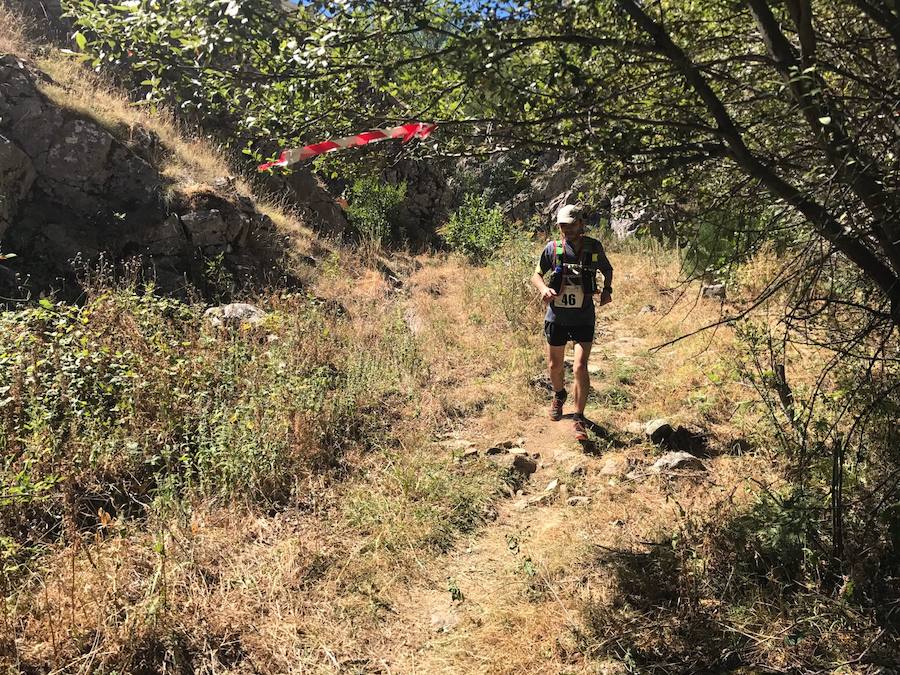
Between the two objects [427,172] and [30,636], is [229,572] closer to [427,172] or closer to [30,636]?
[30,636]

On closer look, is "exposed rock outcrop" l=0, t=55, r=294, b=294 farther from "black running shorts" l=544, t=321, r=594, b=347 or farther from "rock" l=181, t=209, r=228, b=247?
"black running shorts" l=544, t=321, r=594, b=347

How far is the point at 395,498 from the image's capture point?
3.71 meters

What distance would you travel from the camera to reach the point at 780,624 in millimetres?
2268

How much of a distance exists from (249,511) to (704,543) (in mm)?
2690

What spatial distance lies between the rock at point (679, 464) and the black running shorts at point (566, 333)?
1.24 metres

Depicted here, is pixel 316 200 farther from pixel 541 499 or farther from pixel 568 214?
pixel 541 499

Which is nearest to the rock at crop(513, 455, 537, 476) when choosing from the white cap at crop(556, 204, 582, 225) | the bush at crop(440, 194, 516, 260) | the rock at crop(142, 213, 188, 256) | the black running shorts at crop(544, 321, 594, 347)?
the black running shorts at crop(544, 321, 594, 347)

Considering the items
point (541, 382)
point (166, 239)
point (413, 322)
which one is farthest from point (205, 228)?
point (541, 382)

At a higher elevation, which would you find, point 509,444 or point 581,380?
point 581,380

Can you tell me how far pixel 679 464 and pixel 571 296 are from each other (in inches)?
63.6

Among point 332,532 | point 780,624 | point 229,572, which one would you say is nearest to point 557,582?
point 780,624

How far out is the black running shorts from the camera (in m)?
4.61

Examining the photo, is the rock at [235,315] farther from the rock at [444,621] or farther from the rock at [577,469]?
the rock at [444,621]

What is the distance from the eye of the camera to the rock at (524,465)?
13.5ft
